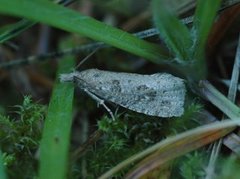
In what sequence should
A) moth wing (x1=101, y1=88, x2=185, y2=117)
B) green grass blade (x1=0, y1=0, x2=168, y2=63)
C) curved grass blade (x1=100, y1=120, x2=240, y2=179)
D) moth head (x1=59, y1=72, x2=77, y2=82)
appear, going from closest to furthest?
1. green grass blade (x1=0, y1=0, x2=168, y2=63)
2. curved grass blade (x1=100, y1=120, x2=240, y2=179)
3. moth wing (x1=101, y1=88, x2=185, y2=117)
4. moth head (x1=59, y1=72, x2=77, y2=82)

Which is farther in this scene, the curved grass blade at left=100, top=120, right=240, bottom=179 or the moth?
the moth

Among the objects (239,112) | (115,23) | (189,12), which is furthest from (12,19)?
(239,112)

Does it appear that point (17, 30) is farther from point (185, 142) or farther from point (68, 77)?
point (185, 142)

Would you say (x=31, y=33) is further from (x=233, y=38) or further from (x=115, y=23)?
(x=233, y=38)

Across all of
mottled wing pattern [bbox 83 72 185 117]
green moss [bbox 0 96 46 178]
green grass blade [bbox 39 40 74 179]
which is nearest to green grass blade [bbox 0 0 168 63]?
mottled wing pattern [bbox 83 72 185 117]

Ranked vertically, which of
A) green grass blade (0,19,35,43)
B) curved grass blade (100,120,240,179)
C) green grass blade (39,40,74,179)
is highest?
green grass blade (0,19,35,43)

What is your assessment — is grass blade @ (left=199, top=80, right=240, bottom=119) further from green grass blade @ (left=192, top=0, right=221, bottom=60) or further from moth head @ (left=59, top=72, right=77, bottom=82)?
moth head @ (left=59, top=72, right=77, bottom=82)
